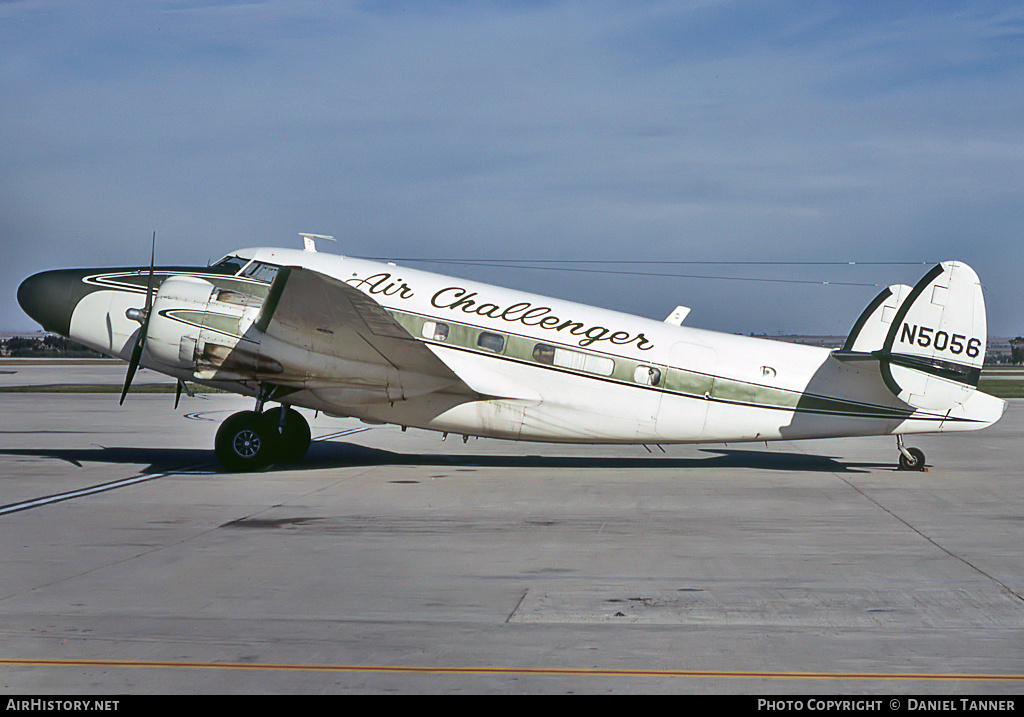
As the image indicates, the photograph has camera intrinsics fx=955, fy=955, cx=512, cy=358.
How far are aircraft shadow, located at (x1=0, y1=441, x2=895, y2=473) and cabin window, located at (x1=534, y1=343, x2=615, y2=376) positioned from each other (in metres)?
2.28

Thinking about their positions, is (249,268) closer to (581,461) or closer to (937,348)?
(581,461)

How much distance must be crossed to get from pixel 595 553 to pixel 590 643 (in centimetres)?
333

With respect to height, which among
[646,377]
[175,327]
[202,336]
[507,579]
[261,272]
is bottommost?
[507,579]

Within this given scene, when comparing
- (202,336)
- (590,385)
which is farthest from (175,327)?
(590,385)

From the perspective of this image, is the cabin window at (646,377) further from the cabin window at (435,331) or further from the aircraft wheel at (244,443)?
the aircraft wheel at (244,443)

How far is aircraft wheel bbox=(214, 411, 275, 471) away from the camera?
16.7 m

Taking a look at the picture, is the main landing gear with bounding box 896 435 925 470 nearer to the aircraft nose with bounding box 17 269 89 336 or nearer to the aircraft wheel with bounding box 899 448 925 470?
the aircraft wheel with bounding box 899 448 925 470

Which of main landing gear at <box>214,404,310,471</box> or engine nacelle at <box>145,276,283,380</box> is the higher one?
engine nacelle at <box>145,276,283,380</box>

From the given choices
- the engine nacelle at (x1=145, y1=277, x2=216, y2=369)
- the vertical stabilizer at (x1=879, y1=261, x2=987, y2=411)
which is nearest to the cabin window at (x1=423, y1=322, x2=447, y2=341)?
the engine nacelle at (x1=145, y1=277, x2=216, y2=369)

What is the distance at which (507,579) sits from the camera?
8.89 metres

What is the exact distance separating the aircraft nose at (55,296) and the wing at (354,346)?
11.8 ft

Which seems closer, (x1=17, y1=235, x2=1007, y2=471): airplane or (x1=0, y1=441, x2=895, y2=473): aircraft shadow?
(x1=17, y1=235, x2=1007, y2=471): airplane

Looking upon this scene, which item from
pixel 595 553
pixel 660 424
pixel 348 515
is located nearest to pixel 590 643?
pixel 595 553

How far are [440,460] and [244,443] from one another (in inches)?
162
